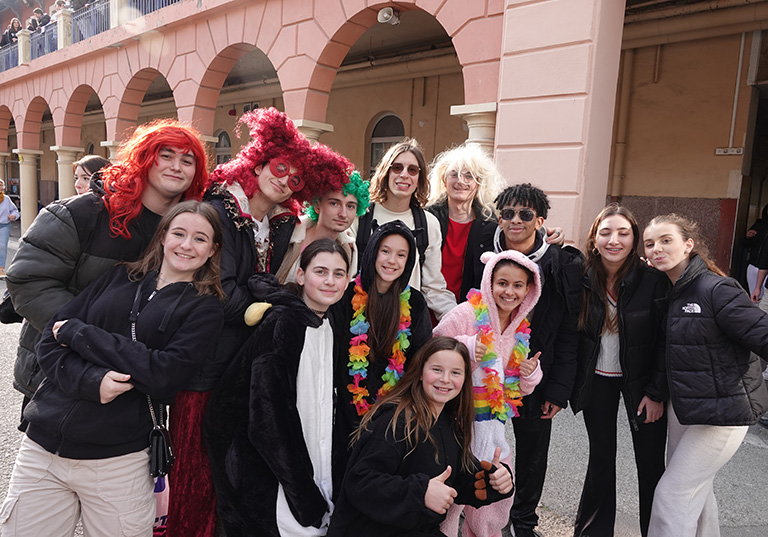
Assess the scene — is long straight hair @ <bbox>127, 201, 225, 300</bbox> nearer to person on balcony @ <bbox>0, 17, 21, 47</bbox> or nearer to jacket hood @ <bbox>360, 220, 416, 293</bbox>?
jacket hood @ <bbox>360, 220, 416, 293</bbox>

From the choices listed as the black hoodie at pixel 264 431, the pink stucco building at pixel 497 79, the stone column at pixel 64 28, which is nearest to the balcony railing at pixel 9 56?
the pink stucco building at pixel 497 79

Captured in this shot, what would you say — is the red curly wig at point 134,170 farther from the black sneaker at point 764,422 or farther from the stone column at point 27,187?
the stone column at point 27,187

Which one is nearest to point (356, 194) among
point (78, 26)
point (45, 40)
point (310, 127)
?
point (310, 127)

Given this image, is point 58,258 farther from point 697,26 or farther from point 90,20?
point 90,20

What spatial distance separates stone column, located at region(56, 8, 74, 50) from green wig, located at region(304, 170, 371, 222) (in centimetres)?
1380

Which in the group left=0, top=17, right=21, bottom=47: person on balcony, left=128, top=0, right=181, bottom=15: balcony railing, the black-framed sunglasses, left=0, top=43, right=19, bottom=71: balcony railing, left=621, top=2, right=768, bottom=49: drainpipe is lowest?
the black-framed sunglasses

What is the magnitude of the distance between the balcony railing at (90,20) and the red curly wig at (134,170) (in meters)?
12.2

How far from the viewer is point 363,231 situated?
9.95 ft

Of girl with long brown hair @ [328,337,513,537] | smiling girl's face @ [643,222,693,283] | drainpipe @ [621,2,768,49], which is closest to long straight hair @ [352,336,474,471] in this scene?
girl with long brown hair @ [328,337,513,537]

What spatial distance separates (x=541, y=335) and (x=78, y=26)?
14.8 m

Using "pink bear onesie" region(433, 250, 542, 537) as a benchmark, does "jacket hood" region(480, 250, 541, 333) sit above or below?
above

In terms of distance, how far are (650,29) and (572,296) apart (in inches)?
245

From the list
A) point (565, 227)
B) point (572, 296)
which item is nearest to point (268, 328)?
point (572, 296)

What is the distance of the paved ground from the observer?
3.04 metres
